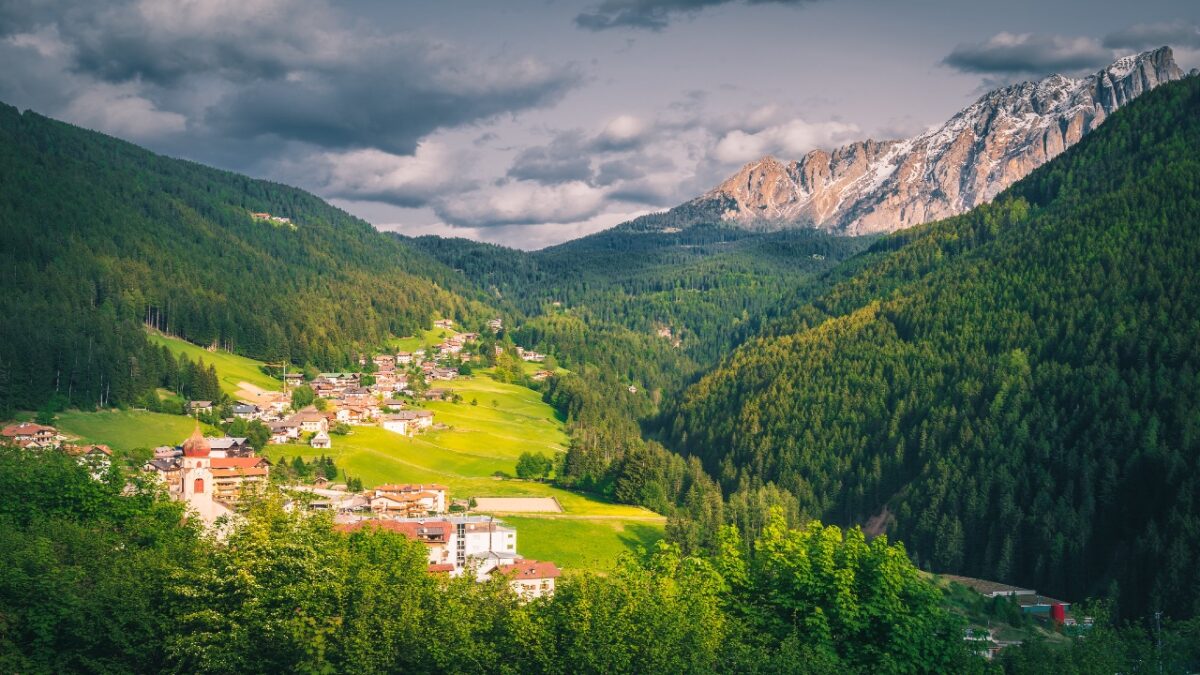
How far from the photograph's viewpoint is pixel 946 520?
115750mm

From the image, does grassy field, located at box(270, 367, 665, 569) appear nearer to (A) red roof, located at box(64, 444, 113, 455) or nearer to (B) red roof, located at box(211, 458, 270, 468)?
(B) red roof, located at box(211, 458, 270, 468)

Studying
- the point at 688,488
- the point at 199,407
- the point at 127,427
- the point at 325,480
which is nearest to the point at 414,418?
the point at 199,407

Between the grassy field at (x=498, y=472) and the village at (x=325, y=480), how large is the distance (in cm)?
424

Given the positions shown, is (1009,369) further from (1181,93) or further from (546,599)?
(546,599)

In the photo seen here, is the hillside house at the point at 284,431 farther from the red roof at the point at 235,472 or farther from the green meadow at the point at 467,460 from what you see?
the red roof at the point at 235,472

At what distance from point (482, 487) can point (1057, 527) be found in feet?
246

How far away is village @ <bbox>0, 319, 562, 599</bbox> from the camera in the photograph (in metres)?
67.8

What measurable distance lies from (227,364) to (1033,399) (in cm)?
14612

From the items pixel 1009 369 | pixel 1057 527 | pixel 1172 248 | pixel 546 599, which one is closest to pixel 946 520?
pixel 1057 527

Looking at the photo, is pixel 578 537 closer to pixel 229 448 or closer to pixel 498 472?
pixel 498 472

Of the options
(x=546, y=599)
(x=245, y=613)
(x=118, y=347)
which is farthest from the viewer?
(x=118, y=347)

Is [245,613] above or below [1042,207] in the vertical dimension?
below

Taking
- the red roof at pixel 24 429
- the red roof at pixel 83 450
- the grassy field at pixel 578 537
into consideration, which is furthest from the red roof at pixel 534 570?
the red roof at pixel 24 429

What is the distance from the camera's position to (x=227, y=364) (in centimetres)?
18262
